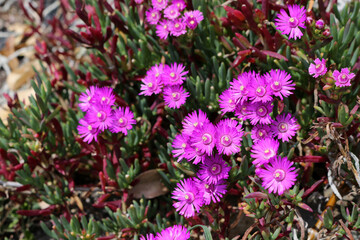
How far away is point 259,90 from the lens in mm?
1485

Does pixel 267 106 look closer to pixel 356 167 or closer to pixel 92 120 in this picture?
pixel 356 167

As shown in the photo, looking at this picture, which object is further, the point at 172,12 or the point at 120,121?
the point at 172,12

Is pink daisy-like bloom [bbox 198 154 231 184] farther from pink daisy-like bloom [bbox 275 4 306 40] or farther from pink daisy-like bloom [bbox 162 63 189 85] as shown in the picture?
pink daisy-like bloom [bbox 275 4 306 40]

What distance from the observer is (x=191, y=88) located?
178cm

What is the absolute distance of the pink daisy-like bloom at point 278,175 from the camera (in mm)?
1385

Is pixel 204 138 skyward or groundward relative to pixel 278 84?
groundward

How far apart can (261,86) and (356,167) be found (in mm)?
506

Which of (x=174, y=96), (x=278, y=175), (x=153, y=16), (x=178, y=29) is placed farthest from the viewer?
(x=153, y=16)

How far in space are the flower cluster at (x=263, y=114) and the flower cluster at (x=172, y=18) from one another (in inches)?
14.7

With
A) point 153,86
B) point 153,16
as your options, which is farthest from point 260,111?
point 153,16

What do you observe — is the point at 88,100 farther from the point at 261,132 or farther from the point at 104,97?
the point at 261,132

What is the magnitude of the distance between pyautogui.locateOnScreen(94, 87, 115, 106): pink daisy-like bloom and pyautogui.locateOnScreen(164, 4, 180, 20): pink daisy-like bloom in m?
0.42

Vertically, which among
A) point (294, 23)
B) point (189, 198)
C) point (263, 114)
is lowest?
point (189, 198)

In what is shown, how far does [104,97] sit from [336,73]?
93 centimetres
